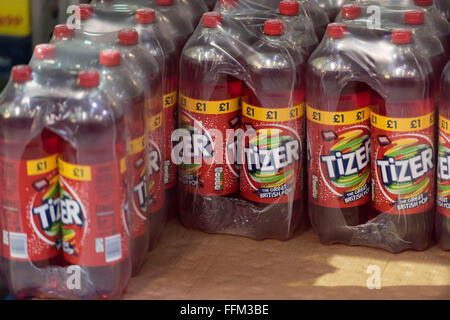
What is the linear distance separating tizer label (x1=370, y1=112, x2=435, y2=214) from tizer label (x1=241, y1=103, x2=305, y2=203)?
20 centimetres

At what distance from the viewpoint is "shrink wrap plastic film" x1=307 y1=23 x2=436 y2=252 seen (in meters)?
2.24

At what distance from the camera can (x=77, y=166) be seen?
197cm

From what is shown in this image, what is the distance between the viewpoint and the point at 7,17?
8.64 ft

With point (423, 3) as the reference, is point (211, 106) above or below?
below

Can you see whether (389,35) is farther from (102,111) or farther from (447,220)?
(102,111)

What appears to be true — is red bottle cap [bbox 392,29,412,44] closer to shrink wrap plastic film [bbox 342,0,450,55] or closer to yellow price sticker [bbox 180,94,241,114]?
shrink wrap plastic film [bbox 342,0,450,55]

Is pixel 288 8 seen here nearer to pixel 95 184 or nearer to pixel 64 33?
pixel 64 33

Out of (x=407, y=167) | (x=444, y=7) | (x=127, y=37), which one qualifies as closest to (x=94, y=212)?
(x=127, y=37)

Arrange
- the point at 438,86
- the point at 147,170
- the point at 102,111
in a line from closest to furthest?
the point at 102,111 → the point at 147,170 → the point at 438,86

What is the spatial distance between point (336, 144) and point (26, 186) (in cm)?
78

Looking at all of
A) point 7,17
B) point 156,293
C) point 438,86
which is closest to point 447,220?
point 438,86

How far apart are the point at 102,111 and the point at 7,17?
2.75 ft

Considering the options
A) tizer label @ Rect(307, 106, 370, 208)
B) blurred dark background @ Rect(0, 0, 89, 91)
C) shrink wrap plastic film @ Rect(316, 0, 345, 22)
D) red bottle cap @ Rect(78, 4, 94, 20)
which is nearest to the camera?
tizer label @ Rect(307, 106, 370, 208)

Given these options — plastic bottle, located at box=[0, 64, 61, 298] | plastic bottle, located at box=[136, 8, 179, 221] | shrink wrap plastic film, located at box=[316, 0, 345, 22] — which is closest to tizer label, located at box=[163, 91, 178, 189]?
plastic bottle, located at box=[136, 8, 179, 221]
